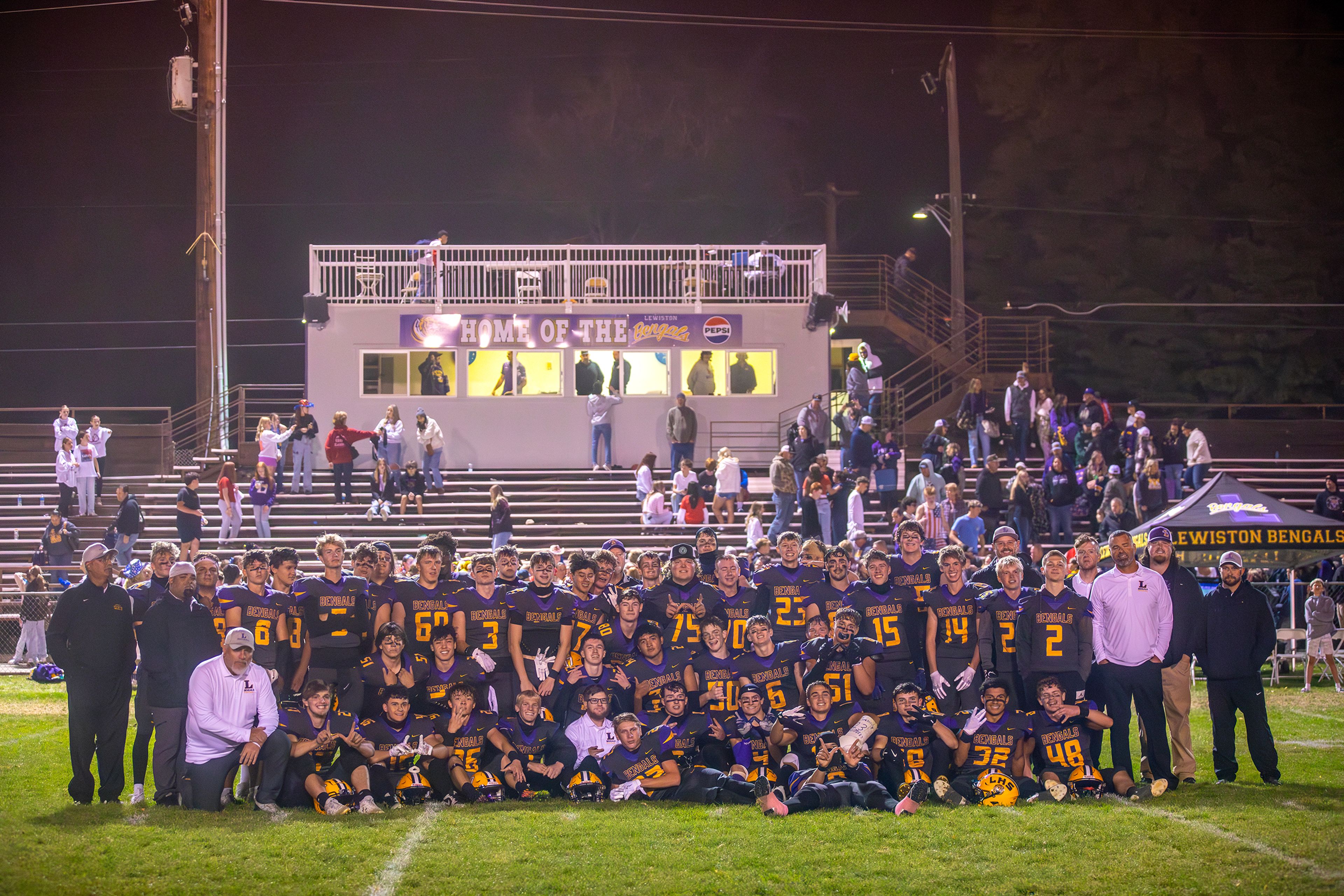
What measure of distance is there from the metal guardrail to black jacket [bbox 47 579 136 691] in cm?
1497

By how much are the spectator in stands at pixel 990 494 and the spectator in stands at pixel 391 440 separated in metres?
9.86

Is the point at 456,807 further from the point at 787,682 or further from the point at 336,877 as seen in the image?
the point at 787,682

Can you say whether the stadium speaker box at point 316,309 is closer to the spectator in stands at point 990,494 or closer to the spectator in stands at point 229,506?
the spectator in stands at point 229,506

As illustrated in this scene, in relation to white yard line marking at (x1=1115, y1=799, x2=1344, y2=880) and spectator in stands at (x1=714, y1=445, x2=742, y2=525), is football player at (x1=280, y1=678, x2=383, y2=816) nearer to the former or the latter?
white yard line marking at (x1=1115, y1=799, x2=1344, y2=880)

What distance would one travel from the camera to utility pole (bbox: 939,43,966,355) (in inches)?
984

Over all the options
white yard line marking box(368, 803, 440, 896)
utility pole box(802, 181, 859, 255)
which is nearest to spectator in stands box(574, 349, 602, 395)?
utility pole box(802, 181, 859, 255)

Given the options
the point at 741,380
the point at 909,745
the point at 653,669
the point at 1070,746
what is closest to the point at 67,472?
the point at 741,380

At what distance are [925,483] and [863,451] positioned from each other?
1335 mm

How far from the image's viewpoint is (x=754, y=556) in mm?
A: 12883

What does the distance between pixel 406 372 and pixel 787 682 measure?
1556cm

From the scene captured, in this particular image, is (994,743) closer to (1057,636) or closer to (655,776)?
(1057,636)

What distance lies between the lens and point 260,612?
8.71m

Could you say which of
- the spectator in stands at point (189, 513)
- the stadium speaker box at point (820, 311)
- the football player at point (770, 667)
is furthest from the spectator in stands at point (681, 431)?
the football player at point (770, 667)

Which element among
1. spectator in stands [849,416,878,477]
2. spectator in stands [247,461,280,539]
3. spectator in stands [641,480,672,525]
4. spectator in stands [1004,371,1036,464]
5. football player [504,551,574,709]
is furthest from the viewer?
spectator in stands [1004,371,1036,464]
